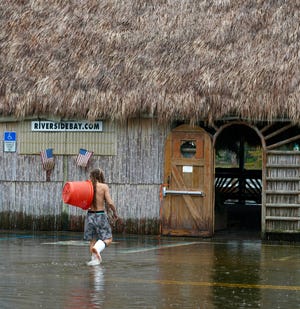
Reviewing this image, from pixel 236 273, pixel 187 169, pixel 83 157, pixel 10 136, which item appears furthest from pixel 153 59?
pixel 236 273

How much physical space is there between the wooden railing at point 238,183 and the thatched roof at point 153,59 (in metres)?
6.84

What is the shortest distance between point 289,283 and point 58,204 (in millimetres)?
10478

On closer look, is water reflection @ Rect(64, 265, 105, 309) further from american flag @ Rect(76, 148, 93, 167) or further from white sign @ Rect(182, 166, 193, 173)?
american flag @ Rect(76, 148, 93, 167)

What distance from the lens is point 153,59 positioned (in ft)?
72.1

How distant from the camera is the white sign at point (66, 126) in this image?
22.5 m

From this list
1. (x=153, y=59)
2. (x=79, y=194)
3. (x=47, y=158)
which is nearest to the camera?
(x=79, y=194)

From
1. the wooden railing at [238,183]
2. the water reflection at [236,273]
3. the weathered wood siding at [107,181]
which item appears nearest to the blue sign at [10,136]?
the weathered wood siding at [107,181]

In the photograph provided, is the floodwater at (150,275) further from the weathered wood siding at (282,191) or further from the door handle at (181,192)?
the door handle at (181,192)

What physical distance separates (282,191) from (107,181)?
391cm

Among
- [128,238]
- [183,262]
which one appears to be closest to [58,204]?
[128,238]

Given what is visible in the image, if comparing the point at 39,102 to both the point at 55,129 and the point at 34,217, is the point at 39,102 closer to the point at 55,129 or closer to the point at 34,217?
the point at 55,129

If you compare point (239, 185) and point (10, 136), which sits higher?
point (10, 136)

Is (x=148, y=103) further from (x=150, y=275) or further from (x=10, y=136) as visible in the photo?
(x=150, y=275)

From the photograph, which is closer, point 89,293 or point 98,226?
point 89,293
